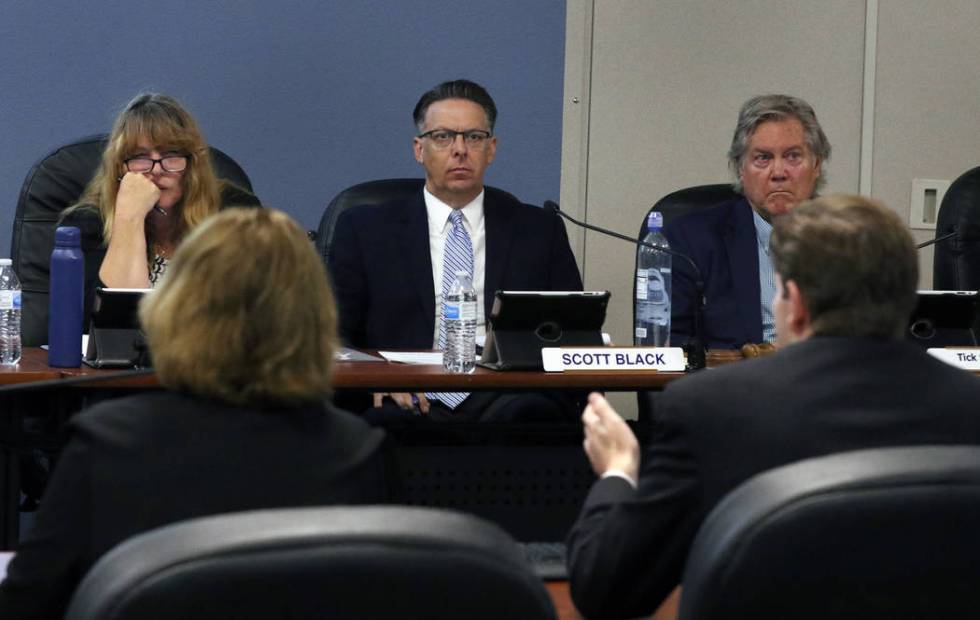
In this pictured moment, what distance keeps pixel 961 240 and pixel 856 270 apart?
249 cm

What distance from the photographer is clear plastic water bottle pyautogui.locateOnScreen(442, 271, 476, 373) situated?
2820mm

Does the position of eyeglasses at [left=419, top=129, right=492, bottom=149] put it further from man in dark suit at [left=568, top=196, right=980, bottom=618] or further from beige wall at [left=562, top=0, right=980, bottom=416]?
man in dark suit at [left=568, top=196, right=980, bottom=618]

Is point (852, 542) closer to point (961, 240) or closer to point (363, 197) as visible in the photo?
point (363, 197)

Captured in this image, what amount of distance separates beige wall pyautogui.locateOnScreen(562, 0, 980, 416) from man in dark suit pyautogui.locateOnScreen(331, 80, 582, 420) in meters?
0.94

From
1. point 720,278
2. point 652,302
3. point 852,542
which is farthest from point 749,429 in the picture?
point 720,278

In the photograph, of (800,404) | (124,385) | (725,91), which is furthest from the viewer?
(725,91)

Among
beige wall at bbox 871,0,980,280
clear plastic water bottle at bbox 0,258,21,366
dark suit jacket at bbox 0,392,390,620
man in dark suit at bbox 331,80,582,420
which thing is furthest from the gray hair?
dark suit jacket at bbox 0,392,390,620

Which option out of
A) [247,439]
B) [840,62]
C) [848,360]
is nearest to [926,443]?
[848,360]

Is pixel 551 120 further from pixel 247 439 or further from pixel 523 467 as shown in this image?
pixel 247 439

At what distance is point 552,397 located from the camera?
3.36 meters

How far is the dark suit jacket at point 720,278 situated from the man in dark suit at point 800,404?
6.35 ft

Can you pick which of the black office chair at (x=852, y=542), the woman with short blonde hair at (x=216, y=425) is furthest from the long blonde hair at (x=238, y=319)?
the black office chair at (x=852, y=542)

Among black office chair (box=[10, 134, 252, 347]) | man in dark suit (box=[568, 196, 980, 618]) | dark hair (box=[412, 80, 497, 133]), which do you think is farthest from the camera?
dark hair (box=[412, 80, 497, 133])

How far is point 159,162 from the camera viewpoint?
3.44 m
